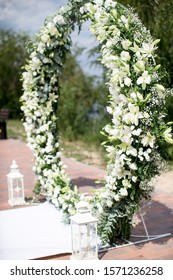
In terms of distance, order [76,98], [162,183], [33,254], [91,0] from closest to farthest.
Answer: [33,254] < [91,0] < [162,183] < [76,98]

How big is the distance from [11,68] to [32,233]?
9.80 metres

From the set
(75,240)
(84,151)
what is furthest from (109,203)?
(84,151)

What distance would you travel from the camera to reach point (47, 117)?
4574 mm

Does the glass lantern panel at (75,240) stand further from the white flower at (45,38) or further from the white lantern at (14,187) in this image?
the white flower at (45,38)

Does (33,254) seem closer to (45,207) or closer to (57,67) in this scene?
(45,207)

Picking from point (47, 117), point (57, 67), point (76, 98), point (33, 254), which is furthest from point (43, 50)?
point (76, 98)

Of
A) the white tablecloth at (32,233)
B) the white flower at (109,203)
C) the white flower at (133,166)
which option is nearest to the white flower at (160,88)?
the white flower at (133,166)

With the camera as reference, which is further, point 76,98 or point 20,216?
point 76,98

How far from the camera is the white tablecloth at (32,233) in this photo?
3.41 m

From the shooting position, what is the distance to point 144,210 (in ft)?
14.9

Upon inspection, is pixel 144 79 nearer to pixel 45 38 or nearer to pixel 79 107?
pixel 45 38

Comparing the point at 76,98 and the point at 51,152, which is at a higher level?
the point at 76,98

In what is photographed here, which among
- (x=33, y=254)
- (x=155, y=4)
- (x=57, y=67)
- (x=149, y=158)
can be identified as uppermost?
(x=155, y=4)

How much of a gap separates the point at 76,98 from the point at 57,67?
603cm
